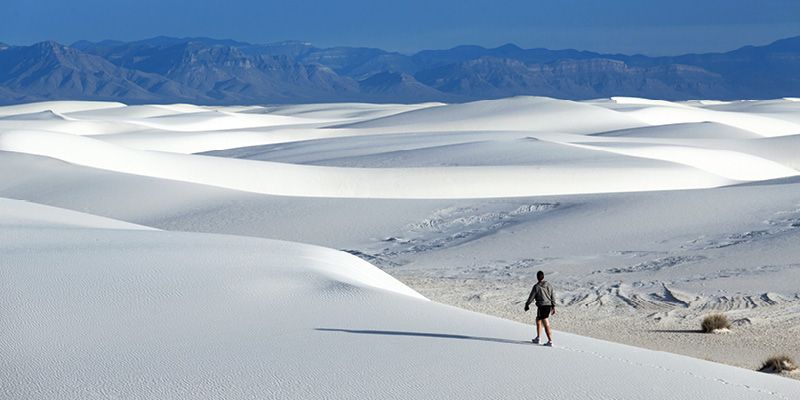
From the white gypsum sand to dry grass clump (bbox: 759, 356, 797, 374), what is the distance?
76 centimetres

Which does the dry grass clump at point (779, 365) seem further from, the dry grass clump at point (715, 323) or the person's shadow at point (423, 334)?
the person's shadow at point (423, 334)

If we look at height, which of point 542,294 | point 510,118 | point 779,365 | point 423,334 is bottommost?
point 510,118

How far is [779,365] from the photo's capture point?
1201 centimetres

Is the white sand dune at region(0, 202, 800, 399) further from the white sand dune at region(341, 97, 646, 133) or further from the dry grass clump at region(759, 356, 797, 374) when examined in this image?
the white sand dune at region(341, 97, 646, 133)

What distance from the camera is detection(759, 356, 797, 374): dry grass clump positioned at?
1198cm

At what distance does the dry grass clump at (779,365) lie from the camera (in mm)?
11977

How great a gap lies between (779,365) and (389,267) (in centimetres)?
1039

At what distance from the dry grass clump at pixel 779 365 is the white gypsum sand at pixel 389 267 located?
0.76m

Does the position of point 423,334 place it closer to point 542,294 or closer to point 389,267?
point 542,294

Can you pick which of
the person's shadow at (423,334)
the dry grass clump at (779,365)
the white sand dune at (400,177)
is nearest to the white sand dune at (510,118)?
the white sand dune at (400,177)

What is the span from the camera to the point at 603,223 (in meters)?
23.6

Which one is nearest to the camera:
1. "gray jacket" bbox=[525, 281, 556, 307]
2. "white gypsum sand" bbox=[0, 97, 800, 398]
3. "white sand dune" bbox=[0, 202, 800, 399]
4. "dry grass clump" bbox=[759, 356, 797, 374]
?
"white sand dune" bbox=[0, 202, 800, 399]

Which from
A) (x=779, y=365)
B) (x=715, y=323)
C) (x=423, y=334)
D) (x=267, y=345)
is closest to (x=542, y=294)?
(x=423, y=334)

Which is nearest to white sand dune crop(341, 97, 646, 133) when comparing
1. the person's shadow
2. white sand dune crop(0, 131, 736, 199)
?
white sand dune crop(0, 131, 736, 199)
